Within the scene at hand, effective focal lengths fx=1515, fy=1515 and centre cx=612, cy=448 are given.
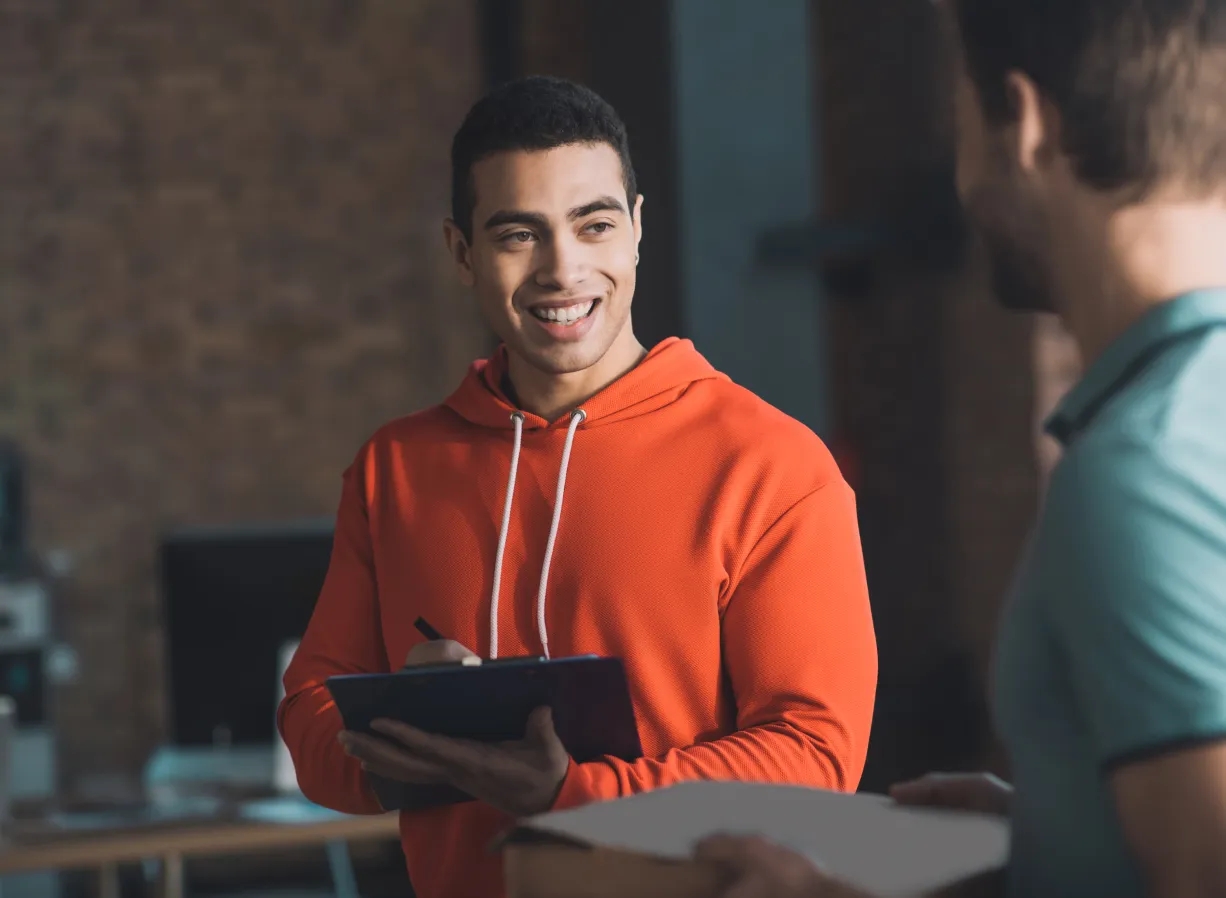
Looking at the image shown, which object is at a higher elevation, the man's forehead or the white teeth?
the man's forehead

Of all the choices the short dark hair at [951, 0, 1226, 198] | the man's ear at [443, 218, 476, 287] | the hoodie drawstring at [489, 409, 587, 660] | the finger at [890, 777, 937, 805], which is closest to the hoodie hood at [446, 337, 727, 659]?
the hoodie drawstring at [489, 409, 587, 660]

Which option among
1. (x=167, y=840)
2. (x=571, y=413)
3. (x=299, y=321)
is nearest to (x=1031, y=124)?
(x=571, y=413)

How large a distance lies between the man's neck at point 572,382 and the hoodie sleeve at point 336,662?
0.65 ft

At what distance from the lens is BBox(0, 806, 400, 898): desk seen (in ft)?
9.40

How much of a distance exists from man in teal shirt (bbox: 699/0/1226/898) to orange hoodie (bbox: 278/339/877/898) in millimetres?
461

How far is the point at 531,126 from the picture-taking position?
1.41 meters

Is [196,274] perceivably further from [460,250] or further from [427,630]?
[427,630]

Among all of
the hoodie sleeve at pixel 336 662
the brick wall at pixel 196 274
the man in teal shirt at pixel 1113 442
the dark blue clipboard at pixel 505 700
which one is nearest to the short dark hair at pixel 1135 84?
the man in teal shirt at pixel 1113 442

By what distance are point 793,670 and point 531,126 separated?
0.55 metres

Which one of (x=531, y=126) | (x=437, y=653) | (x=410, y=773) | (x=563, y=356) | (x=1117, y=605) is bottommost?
(x=410, y=773)

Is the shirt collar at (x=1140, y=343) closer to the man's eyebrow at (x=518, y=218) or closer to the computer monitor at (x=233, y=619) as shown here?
the man's eyebrow at (x=518, y=218)

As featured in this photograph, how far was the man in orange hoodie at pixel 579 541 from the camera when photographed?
4.25 feet

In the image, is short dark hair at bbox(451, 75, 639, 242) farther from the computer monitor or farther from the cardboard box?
the computer monitor

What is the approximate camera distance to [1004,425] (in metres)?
5.06
